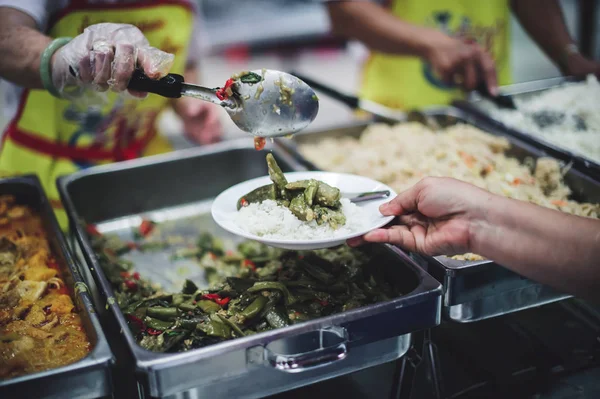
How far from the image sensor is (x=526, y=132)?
2834 millimetres

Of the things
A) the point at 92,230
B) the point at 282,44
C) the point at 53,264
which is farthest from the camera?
the point at 282,44

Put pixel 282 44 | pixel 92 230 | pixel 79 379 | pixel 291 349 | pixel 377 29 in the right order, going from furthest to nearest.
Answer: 1. pixel 282 44
2. pixel 377 29
3. pixel 92 230
4. pixel 291 349
5. pixel 79 379

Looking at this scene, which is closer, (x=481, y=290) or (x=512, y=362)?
(x=481, y=290)

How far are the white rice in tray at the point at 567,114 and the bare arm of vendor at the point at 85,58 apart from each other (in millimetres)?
1921

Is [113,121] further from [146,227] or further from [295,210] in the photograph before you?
[295,210]

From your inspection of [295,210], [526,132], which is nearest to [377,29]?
[526,132]

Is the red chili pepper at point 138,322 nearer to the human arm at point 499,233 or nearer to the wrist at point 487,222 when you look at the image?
the human arm at point 499,233

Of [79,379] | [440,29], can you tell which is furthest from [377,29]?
[79,379]

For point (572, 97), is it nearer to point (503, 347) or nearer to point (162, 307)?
point (503, 347)

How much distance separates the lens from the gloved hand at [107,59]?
1850 millimetres

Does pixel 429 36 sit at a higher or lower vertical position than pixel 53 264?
higher

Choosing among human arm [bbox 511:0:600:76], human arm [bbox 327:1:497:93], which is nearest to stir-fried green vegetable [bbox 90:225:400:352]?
human arm [bbox 327:1:497:93]

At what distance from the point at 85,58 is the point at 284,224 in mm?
876

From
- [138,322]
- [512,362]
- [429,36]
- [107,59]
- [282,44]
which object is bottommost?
[512,362]
